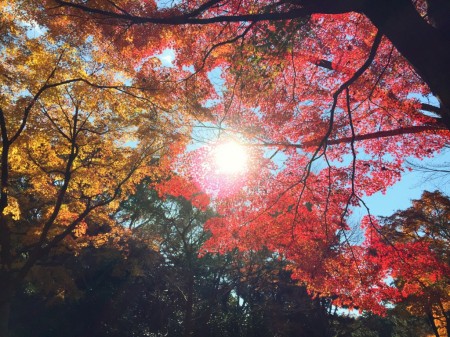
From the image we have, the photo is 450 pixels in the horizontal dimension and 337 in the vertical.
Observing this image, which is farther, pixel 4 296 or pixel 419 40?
pixel 4 296

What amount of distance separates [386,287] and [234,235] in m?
4.92

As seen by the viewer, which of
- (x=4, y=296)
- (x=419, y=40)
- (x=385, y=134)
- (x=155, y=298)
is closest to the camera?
(x=419, y=40)

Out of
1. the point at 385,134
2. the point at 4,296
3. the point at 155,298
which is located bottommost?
the point at 4,296

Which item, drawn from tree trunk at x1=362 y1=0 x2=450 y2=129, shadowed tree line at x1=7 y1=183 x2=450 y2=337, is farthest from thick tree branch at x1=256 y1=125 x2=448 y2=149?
shadowed tree line at x1=7 y1=183 x2=450 y2=337

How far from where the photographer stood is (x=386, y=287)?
930 cm

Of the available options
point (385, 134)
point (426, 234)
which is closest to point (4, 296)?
point (385, 134)

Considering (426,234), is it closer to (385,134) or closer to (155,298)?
(385,134)

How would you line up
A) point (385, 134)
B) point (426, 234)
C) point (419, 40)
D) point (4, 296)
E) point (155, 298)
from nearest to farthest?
1. point (419, 40)
2. point (385, 134)
3. point (4, 296)
4. point (426, 234)
5. point (155, 298)

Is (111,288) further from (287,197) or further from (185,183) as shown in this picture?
A: (287,197)

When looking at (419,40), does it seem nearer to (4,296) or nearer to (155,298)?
(4,296)

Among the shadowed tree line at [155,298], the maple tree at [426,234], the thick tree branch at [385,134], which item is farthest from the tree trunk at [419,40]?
the shadowed tree line at [155,298]

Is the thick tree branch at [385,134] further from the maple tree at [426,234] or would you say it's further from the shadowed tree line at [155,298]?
the shadowed tree line at [155,298]

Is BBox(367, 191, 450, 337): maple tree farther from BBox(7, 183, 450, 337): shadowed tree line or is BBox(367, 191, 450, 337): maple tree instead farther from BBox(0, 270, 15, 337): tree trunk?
BBox(0, 270, 15, 337): tree trunk

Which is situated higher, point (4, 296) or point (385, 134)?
point (385, 134)
